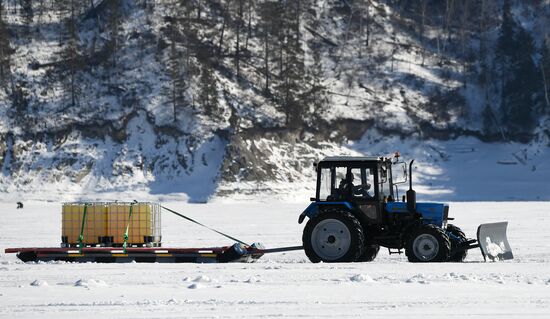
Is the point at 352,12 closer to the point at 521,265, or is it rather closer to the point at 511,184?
the point at 511,184

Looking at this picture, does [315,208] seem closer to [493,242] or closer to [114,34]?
[493,242]

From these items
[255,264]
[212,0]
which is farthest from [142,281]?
[212,0]

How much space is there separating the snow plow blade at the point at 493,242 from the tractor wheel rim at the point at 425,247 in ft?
3.53

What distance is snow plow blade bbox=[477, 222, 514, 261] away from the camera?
65.0ft

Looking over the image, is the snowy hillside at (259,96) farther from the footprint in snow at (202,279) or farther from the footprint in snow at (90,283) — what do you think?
the footprint in snow at (90,283)

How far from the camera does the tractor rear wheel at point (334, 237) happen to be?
1944cm

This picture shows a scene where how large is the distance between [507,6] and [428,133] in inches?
615

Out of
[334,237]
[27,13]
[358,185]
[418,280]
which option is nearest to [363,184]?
[358,185]

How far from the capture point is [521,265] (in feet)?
60.4

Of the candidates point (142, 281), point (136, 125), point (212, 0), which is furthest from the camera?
point (212, 0)

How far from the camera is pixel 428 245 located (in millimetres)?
19188

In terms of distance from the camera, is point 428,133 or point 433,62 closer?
point 428,133

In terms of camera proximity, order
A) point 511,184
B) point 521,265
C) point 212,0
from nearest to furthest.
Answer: point 521,265 → point 511,184 → point 212,0

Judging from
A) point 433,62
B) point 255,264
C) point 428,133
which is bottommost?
point 255,264
